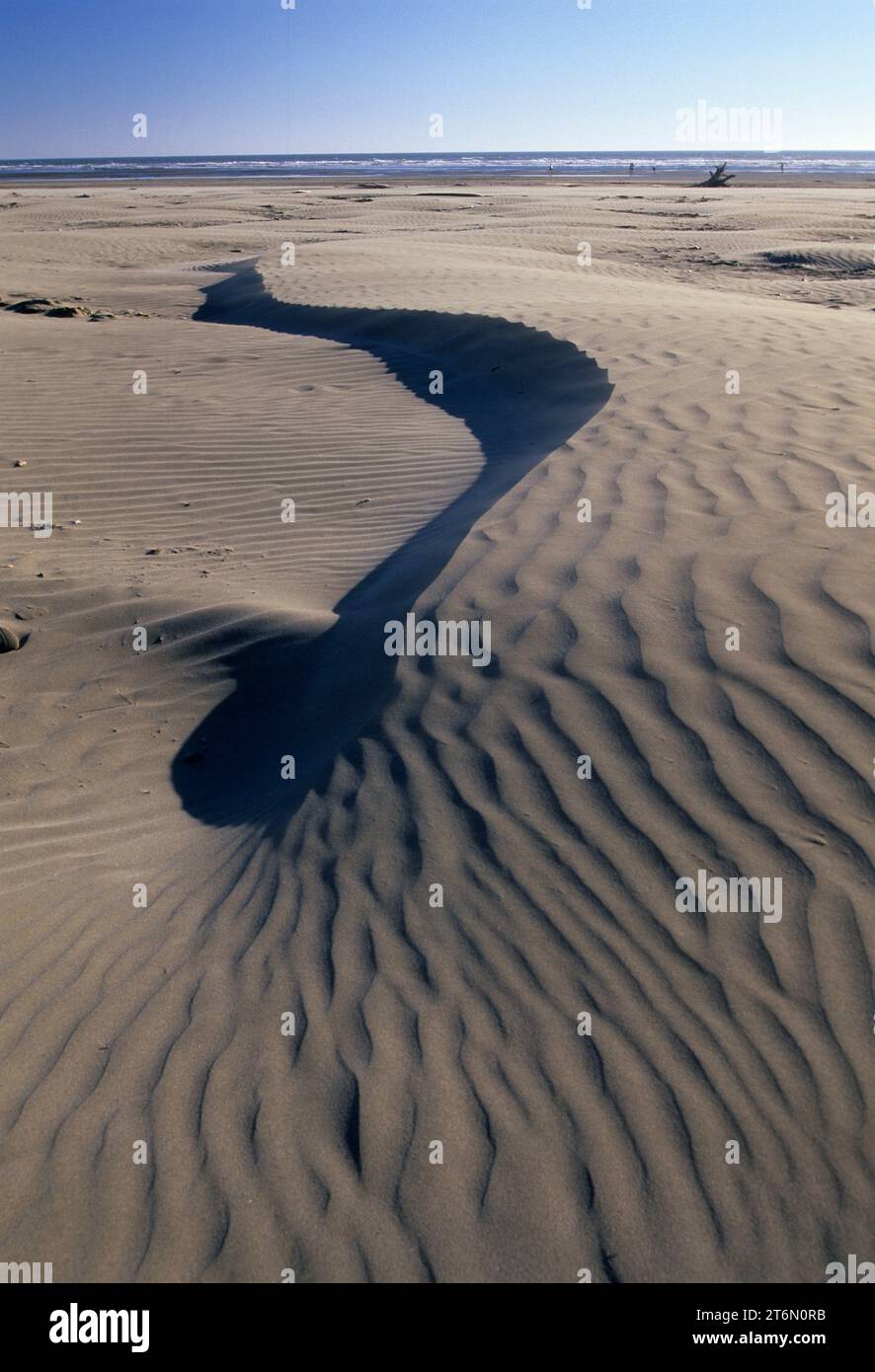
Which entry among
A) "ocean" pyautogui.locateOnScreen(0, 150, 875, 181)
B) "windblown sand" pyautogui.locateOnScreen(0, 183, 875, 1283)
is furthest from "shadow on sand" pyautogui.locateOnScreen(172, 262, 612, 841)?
"ocean" pyautogui.locateOnScreen(0, 150, 875, 181)

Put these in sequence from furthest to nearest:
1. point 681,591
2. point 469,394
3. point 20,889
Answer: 1. point 469,394
2. point 681,591
3. point 20,889

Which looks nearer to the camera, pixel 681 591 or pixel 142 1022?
pixel 142 1022

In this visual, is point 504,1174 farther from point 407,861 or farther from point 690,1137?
point 407,861

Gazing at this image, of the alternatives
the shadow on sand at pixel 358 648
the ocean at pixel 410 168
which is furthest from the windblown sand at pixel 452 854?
the ocean at pixel 410 168

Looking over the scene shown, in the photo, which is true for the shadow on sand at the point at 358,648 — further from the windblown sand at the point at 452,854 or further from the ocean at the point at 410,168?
the ocean at the point at 410,168

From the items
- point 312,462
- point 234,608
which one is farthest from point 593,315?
point 234,608

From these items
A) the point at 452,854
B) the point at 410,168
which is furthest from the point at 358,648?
the point at 410,168
